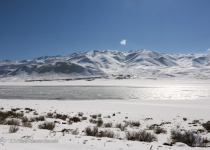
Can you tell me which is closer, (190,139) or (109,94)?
(190,139)

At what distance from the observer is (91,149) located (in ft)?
19.0

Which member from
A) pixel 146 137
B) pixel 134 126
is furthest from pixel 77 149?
pixel 134 126

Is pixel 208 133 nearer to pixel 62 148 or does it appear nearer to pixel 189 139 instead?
pixel 189 139

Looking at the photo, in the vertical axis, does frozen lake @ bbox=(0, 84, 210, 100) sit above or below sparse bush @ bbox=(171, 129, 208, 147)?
above

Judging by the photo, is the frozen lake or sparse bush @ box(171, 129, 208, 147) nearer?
sparse bush @ box(171, 129, 208, 147)

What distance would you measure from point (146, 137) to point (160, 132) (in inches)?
93.8

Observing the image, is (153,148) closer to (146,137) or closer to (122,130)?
(146,137)

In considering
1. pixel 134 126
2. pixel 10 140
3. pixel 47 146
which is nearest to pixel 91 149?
pixel 47 146

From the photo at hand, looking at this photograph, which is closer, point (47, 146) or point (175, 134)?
point (47, 146)

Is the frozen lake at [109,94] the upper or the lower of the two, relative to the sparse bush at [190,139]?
upper

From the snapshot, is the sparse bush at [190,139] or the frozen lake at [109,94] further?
the frozen lake at [109,94]

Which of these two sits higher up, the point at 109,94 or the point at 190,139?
the point at 109,94

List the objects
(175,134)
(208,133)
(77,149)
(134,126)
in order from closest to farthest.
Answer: (77,149)
(175,134)
(208,133)
(134,126)

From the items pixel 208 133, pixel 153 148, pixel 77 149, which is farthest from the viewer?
pixel 208 133
